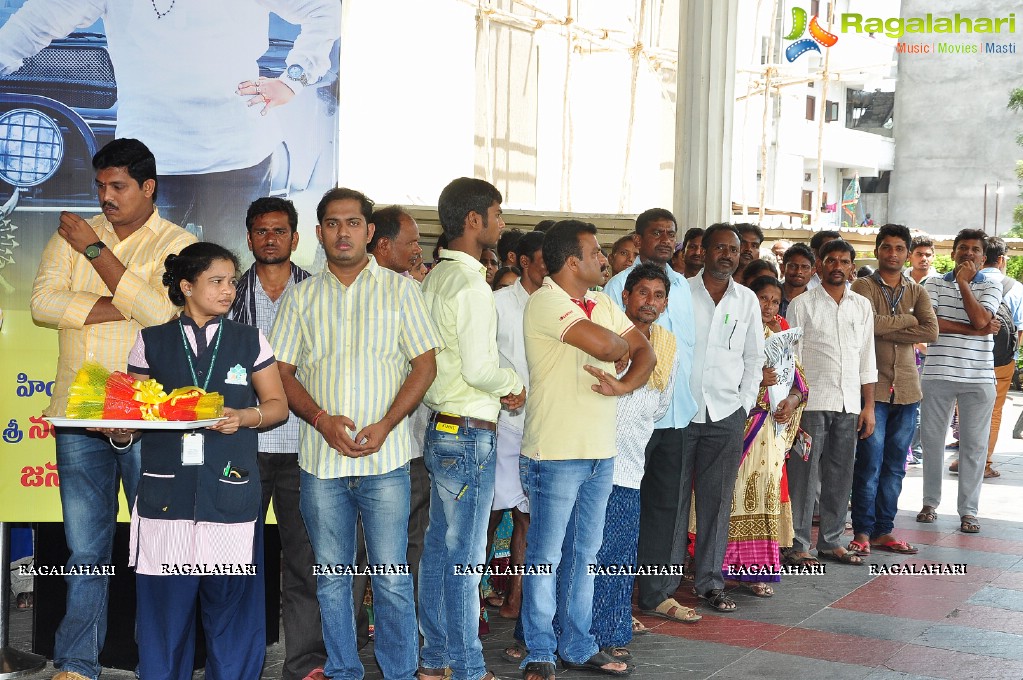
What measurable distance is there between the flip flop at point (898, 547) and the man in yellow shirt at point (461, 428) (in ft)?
13.2

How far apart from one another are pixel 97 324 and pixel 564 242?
194 cm

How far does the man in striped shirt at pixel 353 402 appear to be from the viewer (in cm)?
408

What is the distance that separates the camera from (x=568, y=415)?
4.54 m

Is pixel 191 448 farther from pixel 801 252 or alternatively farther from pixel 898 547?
pixel 898 547

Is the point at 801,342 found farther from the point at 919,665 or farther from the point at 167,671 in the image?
the point at 167,671

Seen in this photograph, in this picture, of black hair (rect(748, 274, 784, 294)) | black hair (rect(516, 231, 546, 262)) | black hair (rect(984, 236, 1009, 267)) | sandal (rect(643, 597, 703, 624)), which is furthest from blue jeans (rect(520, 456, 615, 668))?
black hair (rect(984, 236, 1009, 267))

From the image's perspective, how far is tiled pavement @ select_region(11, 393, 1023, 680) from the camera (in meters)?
4.98

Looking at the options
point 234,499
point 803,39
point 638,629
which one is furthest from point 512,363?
point 803,39

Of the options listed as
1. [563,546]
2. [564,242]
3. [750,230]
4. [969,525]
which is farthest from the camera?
[969,525]

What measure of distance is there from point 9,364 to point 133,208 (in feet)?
3.33

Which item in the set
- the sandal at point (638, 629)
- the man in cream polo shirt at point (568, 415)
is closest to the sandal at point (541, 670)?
the man in cream polo shirt at point (568, 415)

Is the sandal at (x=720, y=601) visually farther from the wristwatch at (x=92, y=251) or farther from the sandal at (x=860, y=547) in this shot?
the wristwatch at (x=92, y=251)

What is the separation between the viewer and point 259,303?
4527 millimetres

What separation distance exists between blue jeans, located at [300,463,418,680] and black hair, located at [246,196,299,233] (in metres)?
1.13
